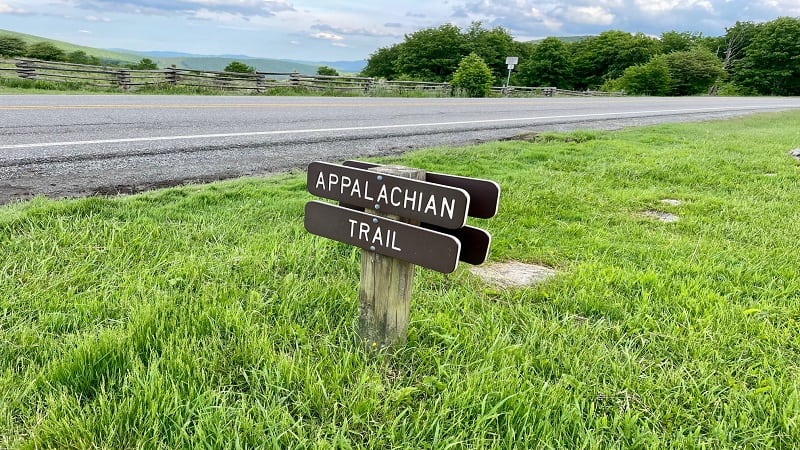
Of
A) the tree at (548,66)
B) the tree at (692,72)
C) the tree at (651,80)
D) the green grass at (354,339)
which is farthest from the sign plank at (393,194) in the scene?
the tree at (548,66)

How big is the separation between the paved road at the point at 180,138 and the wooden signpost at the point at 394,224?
9.88 feet

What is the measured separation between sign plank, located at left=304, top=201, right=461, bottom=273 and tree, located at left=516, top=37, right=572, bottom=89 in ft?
203

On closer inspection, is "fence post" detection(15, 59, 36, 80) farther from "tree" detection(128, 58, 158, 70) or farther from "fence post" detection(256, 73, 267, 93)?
"tree" detection(128, 58, 158, 70)

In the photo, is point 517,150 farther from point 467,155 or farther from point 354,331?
point 354,331

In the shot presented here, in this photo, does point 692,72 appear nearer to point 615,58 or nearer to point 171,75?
point 615,58

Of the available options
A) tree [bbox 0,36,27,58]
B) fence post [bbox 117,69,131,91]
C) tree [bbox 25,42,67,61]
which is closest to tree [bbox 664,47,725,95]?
fence post [bbox 117,69,131,91]

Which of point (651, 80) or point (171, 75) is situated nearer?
point (171, 75)

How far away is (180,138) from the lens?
21.2 feet

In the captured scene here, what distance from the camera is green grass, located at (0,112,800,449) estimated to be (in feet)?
5.22

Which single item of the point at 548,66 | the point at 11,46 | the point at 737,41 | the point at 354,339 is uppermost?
the point at 737,41

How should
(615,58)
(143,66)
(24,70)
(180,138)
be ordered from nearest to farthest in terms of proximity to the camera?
(180,138) < (24,70) < (143,66) < (615,58)

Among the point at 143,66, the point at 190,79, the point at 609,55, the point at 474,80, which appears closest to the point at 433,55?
the point at 609,55

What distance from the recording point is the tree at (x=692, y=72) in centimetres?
4994

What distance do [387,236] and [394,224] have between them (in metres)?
0.06
